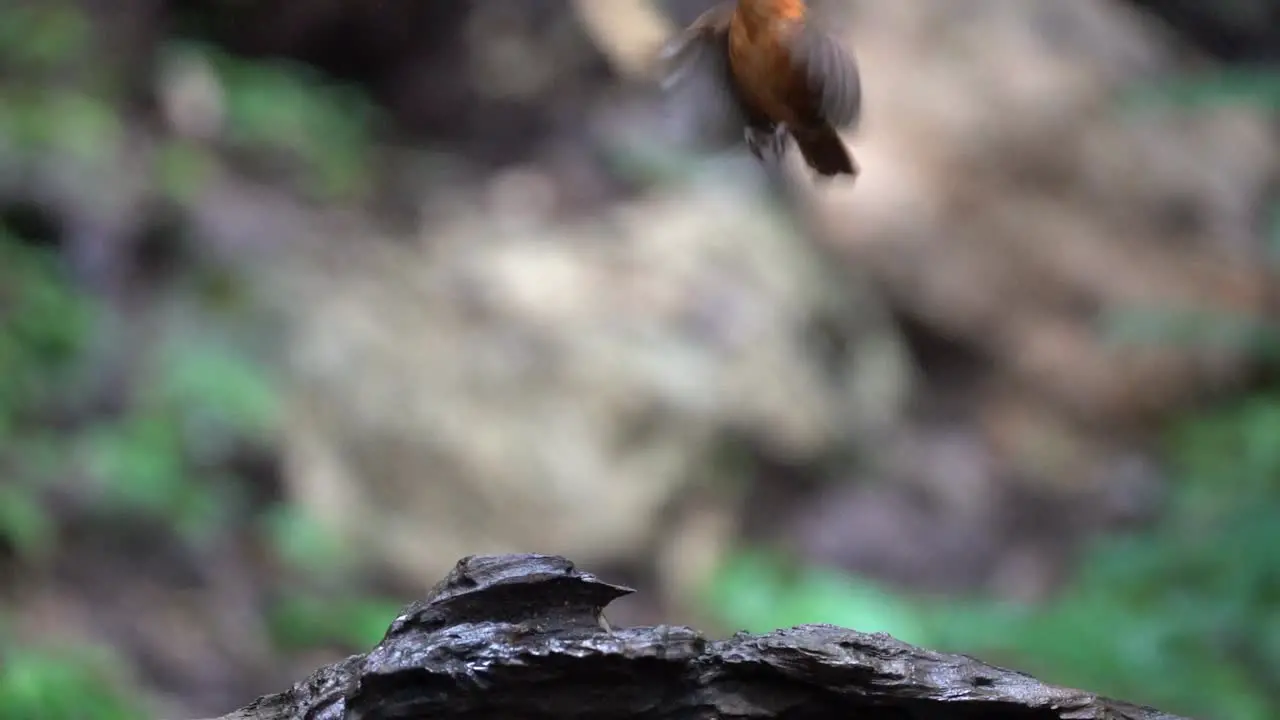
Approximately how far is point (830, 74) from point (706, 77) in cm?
34

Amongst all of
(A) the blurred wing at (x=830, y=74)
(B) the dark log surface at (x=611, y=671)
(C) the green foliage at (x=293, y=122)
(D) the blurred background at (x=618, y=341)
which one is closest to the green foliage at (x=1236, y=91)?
(D) the blurred background at (x=618, y=341)

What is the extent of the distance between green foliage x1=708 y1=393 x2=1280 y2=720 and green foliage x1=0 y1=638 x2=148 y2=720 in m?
1.88

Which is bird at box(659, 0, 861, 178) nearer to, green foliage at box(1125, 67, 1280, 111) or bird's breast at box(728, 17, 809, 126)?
bird's breast at box(728, 17, 809, 126)

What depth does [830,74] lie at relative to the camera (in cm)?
160

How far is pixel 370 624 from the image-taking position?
10.6ft

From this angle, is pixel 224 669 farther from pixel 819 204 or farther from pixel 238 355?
pixel 819 204

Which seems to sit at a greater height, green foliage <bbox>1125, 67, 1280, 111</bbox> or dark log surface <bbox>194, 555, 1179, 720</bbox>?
green foliage <bbox>1125, 67, 1280, 111</bbox>

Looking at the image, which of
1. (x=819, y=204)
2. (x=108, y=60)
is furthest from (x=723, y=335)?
(x=108, y=60)

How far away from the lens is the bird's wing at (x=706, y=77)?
5.85ft

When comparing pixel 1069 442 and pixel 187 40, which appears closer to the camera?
pixel 187 40

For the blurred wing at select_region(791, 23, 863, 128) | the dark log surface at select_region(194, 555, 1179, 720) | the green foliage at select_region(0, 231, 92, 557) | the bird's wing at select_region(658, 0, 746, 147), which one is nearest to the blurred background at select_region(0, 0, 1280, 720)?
the green foliage at select_region(0, 231, 92, 557)

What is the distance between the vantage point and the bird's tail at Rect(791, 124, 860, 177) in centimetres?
178

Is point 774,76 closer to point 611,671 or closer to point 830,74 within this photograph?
point 830,74

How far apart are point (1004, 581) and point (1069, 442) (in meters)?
1.09
